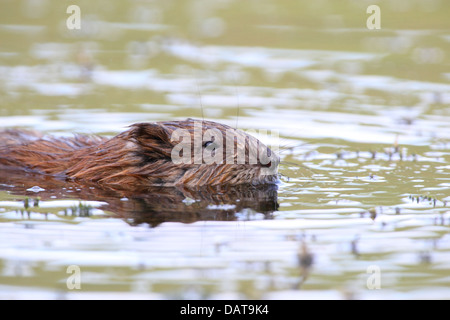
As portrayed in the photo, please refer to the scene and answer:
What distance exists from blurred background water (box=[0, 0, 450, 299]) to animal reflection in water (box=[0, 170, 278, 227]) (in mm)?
89

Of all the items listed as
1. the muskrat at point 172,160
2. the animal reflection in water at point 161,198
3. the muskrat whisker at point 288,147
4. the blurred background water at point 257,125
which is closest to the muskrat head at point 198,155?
the muskrat at point 172,160

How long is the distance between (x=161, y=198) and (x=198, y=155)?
71 centimetres

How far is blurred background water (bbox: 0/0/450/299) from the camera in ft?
19.4

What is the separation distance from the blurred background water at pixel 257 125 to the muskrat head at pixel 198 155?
463 millimetres

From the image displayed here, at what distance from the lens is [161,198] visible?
7.88 metres

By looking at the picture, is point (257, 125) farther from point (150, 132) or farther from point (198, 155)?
point (150, 132)

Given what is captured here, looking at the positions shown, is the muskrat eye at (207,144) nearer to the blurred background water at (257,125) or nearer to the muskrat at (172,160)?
the muskrat at (172,160)

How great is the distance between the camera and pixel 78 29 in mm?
17219

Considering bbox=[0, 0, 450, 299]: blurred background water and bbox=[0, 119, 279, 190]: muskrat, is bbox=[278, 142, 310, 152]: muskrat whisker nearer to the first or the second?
bbox=[0, 0, 450, 299]: blurred background water

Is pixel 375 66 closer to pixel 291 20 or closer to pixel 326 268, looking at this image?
pixel 291 20

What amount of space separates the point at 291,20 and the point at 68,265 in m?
13.5

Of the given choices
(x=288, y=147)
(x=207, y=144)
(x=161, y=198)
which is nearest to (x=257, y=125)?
(x=288, y=147)

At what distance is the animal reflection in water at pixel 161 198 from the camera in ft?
23.9
